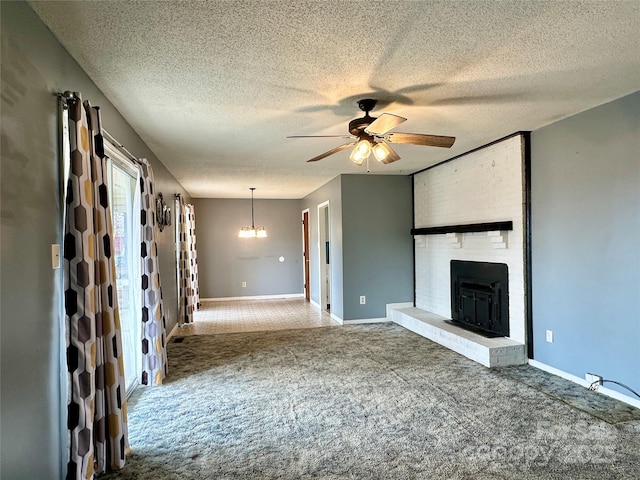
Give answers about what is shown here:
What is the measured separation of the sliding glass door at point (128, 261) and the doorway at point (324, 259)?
158 inches

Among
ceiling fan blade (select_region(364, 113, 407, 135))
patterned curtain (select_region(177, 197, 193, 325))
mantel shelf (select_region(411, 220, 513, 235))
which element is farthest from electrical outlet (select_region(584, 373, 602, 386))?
patterned curtain (select_region(177, 197, 193, 325))

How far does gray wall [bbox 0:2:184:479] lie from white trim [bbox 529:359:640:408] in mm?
3815

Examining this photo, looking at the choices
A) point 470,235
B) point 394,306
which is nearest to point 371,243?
point 394,306

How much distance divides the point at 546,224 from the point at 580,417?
176 centimetres

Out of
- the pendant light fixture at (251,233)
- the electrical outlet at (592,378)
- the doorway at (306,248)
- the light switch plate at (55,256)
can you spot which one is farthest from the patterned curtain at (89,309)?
the doorway at (306,248)

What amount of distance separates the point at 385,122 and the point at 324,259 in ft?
16.4

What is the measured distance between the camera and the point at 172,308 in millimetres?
5551

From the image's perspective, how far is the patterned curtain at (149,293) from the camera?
3322 mm

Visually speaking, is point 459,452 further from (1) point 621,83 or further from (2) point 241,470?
(1) point 621,83

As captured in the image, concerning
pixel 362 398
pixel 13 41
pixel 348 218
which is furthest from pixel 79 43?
pixel 348 218

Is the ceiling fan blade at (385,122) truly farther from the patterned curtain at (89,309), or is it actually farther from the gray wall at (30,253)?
the gray wall at (30,253)

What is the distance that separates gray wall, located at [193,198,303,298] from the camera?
865cm

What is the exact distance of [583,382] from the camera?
3.26 m

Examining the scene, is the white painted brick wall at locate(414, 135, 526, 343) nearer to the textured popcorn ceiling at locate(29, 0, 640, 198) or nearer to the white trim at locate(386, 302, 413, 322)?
the white trim at locate(386, 302, 413, 322)
